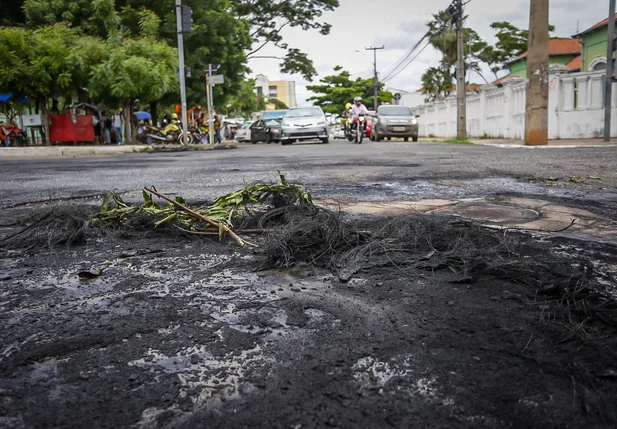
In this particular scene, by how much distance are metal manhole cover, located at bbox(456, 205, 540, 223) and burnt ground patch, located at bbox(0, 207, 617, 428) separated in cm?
67

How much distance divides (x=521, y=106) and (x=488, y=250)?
19.6 metres

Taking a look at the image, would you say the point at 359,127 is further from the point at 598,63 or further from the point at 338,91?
the point at 338,91

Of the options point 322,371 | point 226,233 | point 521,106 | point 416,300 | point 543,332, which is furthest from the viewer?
point 521,106

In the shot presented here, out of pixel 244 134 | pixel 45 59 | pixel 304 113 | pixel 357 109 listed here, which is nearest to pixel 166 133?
pixel 304 113

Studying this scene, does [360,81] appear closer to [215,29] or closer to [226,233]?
[215,29]

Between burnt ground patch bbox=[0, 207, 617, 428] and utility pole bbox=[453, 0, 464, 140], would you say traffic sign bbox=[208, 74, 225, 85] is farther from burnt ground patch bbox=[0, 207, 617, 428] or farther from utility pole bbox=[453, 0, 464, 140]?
burnt ground patch bbox=[0, 207, 617, 428]

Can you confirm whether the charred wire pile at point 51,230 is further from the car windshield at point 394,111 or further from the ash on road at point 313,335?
the car windshield at point 394,111

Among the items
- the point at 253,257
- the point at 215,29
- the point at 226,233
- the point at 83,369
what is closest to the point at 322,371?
the point at 83,369

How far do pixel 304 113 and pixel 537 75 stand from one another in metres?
10.9

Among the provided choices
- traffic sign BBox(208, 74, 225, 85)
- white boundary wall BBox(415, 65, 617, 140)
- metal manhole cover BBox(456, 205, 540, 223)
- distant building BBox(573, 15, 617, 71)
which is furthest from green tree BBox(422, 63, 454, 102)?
metal manhole cover BBox(456, 205, 540, 223)

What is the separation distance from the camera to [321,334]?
1514 millimetres

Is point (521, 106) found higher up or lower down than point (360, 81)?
lower down

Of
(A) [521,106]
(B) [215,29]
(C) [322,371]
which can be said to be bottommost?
(C) [322,371]

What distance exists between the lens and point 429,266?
210cm
